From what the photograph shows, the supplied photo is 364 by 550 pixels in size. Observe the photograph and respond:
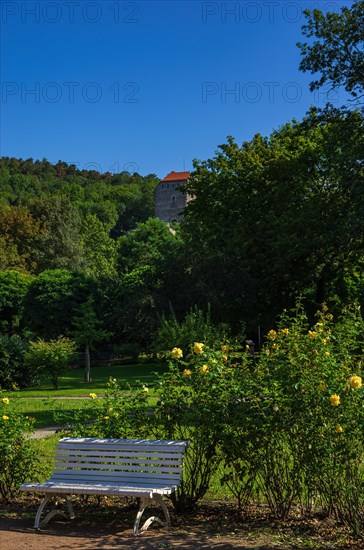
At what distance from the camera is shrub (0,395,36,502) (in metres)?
7.49

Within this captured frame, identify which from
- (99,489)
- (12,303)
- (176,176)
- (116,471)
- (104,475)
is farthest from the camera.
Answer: (176,176)

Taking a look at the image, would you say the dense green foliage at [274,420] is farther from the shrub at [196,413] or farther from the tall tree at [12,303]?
the tall tree at [12,303]

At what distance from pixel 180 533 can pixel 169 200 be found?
4012 inches

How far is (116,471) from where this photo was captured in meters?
6.92

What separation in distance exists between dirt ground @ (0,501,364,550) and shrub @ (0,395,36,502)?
468 millimetres

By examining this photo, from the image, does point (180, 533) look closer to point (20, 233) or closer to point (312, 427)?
point (312, 427)

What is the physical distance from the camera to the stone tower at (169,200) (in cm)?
10581

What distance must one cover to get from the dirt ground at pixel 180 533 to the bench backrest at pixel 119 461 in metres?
0.44

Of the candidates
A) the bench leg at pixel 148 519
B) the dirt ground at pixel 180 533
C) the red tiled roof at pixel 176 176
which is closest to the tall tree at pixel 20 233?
the red tiled roof at pixel 176 176

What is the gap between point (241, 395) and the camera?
671cm

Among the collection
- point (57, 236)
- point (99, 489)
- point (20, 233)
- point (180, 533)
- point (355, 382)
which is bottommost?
point (180, 533)

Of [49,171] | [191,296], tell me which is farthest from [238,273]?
[49,171]

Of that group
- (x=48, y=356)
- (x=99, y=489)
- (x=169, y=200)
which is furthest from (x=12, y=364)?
(x=169, y=200)

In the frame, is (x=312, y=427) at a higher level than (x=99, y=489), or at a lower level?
higher
